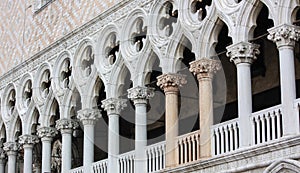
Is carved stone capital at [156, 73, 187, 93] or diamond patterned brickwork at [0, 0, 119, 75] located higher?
diamond patterned brickwork at [0, 0, 119, 75]

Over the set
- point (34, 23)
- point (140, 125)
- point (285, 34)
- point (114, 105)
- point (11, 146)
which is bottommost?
point (140, 125)

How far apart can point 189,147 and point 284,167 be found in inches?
93.0

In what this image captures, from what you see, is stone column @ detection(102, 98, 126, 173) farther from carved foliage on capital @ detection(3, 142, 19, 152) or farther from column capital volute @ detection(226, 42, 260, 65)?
carved foliage on capital @ detection(3, 142, 19, 152)

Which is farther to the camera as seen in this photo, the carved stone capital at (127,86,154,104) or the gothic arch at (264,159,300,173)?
the carved stone capital at (127,86,154,104)

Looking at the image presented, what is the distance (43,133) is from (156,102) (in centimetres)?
257

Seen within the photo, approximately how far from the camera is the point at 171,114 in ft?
43.5

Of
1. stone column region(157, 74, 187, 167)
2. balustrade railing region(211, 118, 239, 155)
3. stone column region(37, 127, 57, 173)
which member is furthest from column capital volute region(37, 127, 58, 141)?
balustrade railing region(211, 118, 239, 155)

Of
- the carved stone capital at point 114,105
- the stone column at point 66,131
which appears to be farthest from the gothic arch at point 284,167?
the stone column at point 66,131

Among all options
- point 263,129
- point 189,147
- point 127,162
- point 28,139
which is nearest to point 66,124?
point 28,139

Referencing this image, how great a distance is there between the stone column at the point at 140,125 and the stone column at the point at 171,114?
2.32ft

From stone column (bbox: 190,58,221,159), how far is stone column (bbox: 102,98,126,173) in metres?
2.48

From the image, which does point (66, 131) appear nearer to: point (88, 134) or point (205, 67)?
point (88, 134)

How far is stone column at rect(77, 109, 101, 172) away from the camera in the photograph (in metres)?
15.2

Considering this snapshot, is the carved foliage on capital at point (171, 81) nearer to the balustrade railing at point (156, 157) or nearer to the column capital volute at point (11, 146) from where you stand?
the balustrade railing at point (156, 157)
